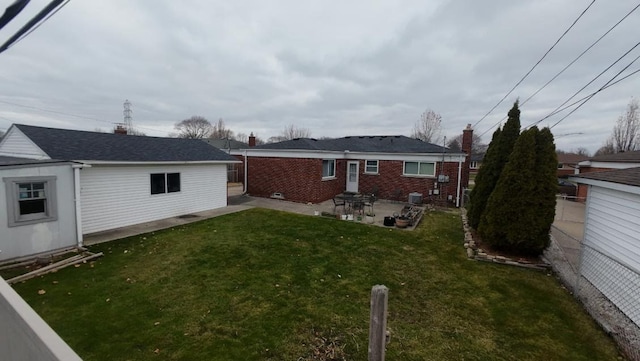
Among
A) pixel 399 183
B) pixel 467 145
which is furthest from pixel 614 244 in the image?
pixel 467 145

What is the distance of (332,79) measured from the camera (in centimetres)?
2570

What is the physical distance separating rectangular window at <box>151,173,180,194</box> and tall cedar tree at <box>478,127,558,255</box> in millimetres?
11593

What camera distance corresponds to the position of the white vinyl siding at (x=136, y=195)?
8.95 m

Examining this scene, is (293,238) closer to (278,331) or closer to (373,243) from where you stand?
(373,243)

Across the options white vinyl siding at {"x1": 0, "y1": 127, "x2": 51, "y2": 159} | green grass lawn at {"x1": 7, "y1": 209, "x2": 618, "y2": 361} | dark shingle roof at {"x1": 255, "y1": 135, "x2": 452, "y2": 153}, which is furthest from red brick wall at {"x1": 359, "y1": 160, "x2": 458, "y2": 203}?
white vinyl siding at {"x1": 0, "y1": 127, "x2": 51, "y2": 159}

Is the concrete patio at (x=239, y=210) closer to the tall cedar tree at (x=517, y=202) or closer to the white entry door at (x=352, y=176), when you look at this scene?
the white entry door at (x=352, y=176)

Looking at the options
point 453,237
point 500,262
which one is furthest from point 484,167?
point 500,262

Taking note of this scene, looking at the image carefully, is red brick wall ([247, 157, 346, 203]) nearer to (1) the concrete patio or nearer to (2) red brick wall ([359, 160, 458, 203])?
(1) the concrete patio

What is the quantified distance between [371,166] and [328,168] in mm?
2895

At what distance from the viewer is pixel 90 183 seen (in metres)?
8.85

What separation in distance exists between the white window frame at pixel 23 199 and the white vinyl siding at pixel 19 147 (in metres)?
2.03

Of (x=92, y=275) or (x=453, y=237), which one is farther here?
(x=453, y=237)

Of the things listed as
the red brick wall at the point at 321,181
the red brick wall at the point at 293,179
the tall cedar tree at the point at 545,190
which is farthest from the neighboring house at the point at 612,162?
the red brick wall at the point at 293,179

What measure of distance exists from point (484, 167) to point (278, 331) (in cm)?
973
